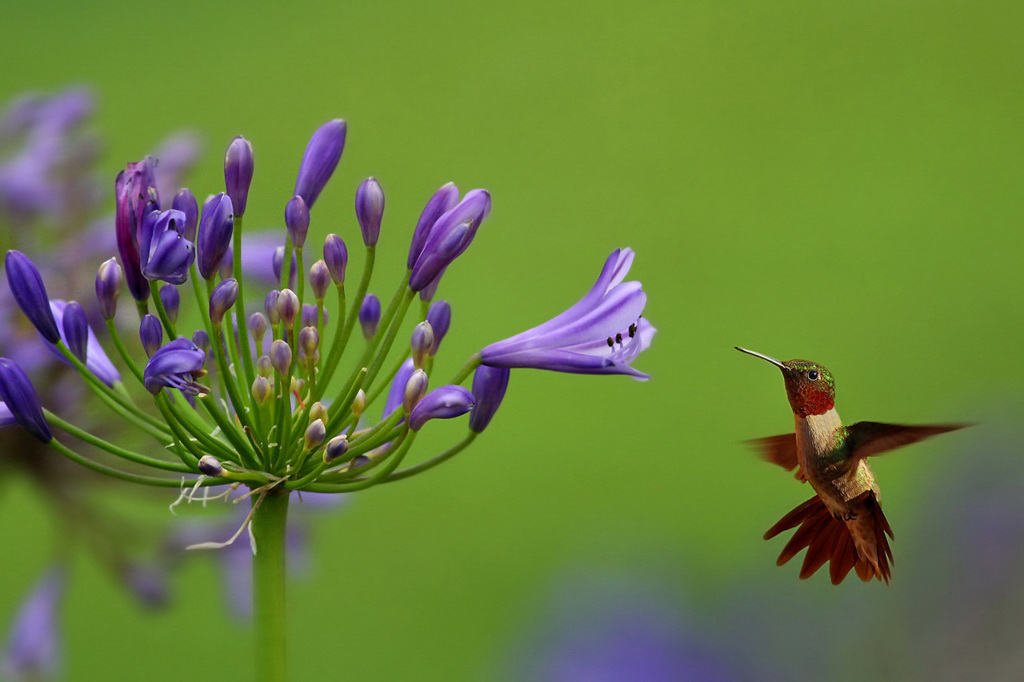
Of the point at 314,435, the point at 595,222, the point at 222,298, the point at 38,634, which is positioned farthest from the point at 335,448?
the point at 595,222

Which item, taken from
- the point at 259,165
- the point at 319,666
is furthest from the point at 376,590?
the point at 259,165

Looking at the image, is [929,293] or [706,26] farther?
[706,26]

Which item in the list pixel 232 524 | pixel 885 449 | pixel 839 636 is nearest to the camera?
pixel 885 449

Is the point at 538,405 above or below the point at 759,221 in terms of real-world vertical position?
below

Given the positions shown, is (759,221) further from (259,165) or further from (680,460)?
(259,165)

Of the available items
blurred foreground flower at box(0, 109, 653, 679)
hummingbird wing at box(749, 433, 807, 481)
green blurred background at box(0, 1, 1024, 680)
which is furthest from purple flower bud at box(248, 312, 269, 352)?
green blurred background at box(0, 1, 1024, 680)

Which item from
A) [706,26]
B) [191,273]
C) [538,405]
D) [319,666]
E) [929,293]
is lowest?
[319,666]
